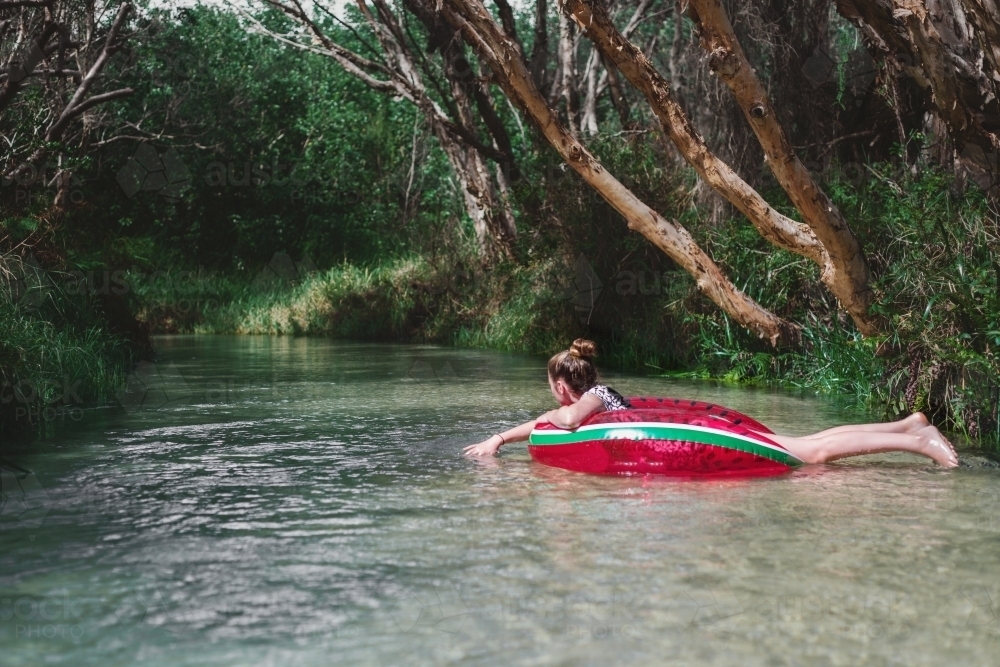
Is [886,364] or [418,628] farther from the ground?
[886,364]

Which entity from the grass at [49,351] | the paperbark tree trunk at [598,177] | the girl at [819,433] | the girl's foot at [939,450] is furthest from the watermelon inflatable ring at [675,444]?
the paperbark tree trunk at [598,177]

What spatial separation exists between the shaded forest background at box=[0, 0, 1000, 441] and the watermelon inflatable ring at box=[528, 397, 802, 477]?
2.10 meters

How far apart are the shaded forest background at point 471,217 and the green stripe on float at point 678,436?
78.9 inches

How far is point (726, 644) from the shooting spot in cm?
377

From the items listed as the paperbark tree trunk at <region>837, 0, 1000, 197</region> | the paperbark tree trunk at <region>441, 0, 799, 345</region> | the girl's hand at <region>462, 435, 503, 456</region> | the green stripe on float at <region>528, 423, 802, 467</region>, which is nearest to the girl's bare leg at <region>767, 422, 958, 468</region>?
the green stripe on float at <region>528, 423, 802, 467</region>

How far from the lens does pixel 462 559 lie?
16.0 ft

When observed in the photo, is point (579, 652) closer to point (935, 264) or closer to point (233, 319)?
point (935, 264)

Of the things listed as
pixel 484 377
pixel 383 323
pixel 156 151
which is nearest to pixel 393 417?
pixel 484 377

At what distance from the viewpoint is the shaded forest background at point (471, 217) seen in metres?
9.50

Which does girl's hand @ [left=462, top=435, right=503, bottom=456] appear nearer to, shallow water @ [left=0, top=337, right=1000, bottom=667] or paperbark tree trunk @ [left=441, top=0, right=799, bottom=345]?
shallow water @ [left=0, top=337, right=1000, bottom=667]

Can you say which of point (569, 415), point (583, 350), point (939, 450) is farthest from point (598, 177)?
point (939, 450)

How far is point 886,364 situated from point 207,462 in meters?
5.42

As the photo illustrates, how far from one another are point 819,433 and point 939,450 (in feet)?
2.28

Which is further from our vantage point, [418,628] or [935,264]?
[935,264]
